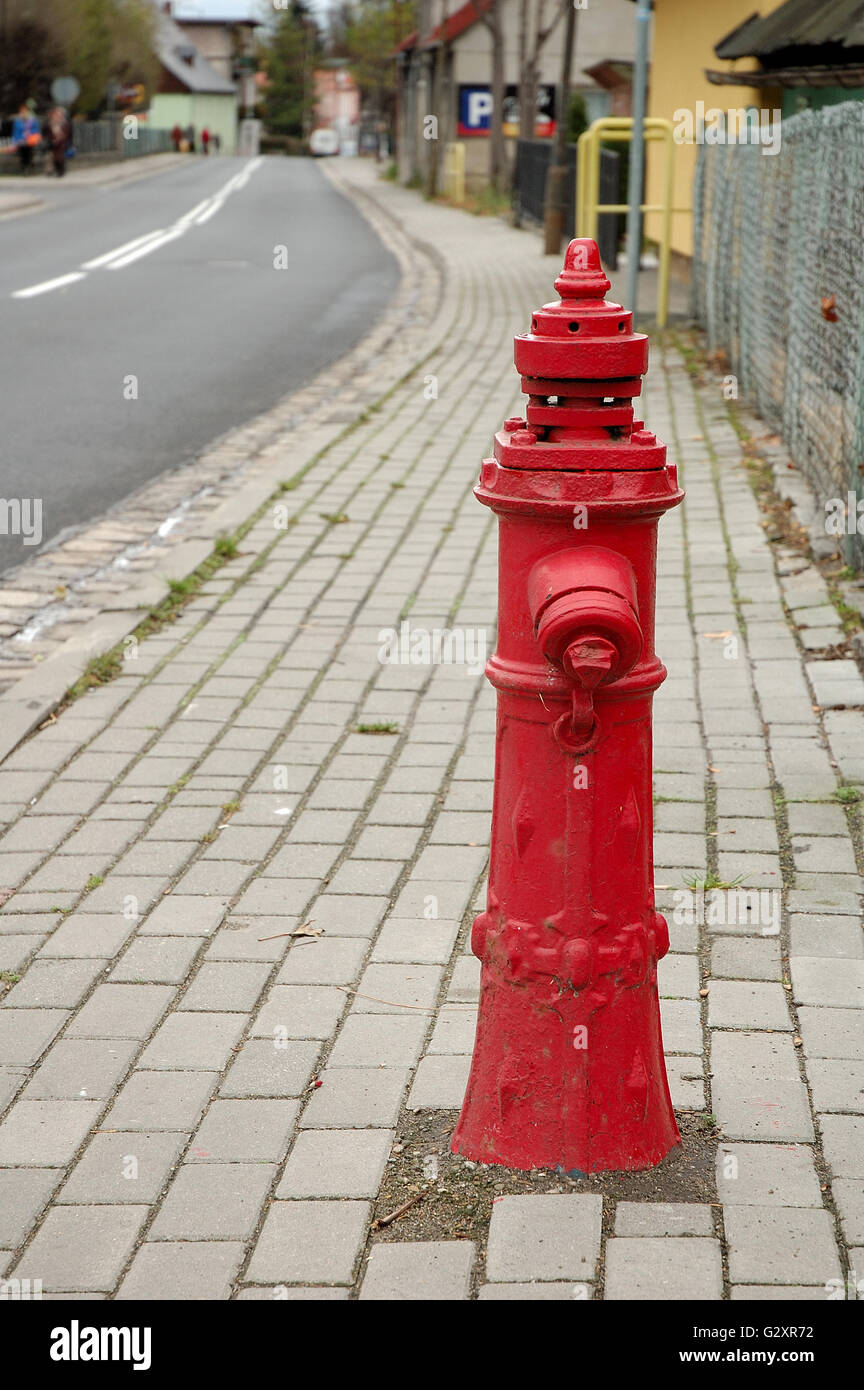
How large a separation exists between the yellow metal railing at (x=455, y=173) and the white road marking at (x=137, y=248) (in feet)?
18.9

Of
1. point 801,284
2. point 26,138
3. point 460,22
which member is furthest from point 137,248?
point 26,138

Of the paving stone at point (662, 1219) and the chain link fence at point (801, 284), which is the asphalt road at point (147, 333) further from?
the paving stone at point (662, 1219)

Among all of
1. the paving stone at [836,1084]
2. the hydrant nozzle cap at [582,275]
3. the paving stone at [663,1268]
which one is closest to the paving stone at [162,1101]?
the paving stone at [663,1268]

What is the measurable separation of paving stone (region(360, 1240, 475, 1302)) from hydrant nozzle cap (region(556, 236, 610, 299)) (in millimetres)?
1471

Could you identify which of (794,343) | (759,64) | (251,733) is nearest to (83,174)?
(759,64)

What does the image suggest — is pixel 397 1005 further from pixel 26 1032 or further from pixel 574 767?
pixel 574 767

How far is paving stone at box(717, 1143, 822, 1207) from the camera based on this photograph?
2.60 meters

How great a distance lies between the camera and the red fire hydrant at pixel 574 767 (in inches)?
93.7

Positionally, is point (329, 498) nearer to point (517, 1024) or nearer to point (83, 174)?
point (517, 1024)

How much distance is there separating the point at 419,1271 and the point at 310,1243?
193 millimetres

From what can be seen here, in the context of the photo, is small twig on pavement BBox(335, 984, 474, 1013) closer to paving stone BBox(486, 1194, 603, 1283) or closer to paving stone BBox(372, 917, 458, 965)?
paving stone BBox(372, 917, 458, 965)

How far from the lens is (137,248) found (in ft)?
76.1
